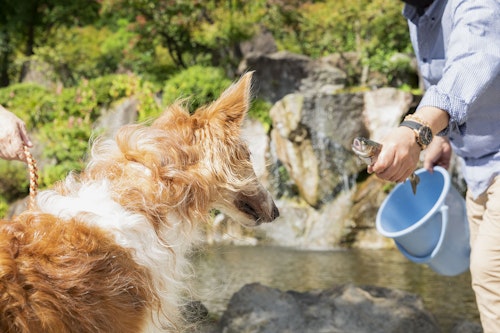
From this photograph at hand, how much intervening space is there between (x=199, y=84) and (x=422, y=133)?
30.2 feet

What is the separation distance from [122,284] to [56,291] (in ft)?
0.76

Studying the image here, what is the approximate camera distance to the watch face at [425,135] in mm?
2330

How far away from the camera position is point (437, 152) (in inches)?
149

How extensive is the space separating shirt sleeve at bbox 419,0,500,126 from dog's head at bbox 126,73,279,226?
0.73 meters

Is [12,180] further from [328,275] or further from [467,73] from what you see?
[467,73]

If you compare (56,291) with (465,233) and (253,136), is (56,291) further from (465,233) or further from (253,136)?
(253,136)

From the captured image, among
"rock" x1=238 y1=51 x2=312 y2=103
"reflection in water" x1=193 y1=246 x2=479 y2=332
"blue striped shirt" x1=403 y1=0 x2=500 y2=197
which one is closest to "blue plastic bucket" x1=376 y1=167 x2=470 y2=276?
"blue striped shirt" x1=403 y1=0 x2=500 y2=197

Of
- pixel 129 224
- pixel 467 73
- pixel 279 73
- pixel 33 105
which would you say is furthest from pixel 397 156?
pixel 33 105

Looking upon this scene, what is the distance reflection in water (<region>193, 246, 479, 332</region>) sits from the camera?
19.7ft

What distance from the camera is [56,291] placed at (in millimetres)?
1967

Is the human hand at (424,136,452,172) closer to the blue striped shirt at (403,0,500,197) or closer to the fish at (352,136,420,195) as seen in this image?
the blue striped shirt at (403,0,500,197)

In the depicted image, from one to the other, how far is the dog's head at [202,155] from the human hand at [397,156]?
521 millimetres

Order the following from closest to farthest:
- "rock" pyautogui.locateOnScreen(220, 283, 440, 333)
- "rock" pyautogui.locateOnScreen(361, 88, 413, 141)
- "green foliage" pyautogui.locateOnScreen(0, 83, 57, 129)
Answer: "rock" pyautogui.locateOnScreen(220, 283, 440, 333) < "rock" pyautogui.locateOnScreen(361, 88, 413, 141) < "green foliage" pyautogui.locateOnScreen(0, 83, 57, 129)

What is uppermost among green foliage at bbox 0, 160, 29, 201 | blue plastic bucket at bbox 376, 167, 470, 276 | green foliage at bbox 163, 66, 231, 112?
blue plastic bucket at bbox 376, 167, 470, 276
